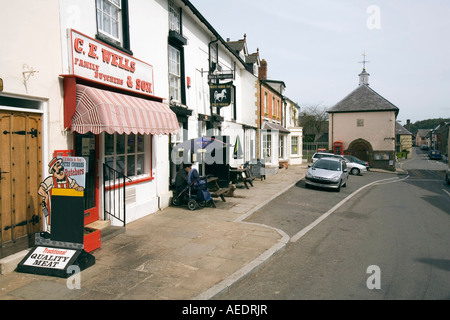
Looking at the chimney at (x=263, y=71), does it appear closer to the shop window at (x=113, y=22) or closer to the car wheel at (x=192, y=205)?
the car wheel at (x=192, y=205)

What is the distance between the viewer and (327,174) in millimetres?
16219

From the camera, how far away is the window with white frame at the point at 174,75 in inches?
442

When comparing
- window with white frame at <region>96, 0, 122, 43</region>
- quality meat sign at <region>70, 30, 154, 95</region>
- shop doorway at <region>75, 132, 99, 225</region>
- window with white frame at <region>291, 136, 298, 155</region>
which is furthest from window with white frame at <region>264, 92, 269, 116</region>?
shop doorway at <region>75, 132, 99, 225</region>

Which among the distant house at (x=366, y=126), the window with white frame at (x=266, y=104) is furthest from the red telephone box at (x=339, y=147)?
the window with white frame at (x=266, y=104)

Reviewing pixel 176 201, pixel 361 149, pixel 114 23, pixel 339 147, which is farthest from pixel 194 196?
pixel 361 149

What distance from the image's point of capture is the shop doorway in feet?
23.3

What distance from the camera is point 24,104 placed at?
5.75 metres

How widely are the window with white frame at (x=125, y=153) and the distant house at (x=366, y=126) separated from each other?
104 ft

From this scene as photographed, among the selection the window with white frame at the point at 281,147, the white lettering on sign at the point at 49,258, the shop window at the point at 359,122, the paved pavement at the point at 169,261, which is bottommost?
the paved pavement at the point at 169,261

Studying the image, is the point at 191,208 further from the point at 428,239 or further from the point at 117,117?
the point at 428,239

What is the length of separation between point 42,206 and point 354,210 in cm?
1001

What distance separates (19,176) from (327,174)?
1382 centimetres

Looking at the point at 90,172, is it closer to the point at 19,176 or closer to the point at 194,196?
the point at 19,176

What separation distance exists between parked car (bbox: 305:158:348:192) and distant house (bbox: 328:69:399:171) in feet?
66.0
